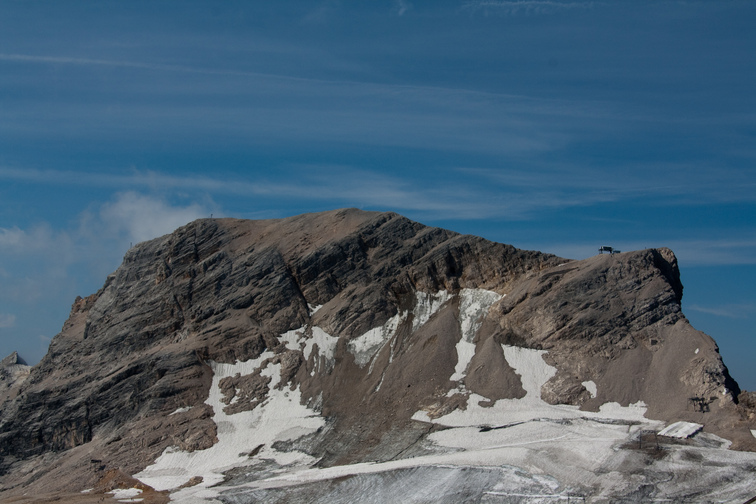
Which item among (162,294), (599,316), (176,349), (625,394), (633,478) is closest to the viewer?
(633,478)

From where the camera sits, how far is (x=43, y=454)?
92750mm

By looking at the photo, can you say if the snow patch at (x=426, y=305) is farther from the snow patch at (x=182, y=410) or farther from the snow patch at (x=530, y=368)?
the snow patch at (x=182, y=410)

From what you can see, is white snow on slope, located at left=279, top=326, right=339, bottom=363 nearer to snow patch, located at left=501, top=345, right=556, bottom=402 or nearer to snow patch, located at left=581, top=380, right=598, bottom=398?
snow patch, located at left=501, top=345, right=556, bottom=402

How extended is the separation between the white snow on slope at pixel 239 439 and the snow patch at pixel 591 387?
28.6m

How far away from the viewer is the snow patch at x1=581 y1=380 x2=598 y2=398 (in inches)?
3221

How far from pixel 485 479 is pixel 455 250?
43767mm

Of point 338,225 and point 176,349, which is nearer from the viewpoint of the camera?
point 176,349

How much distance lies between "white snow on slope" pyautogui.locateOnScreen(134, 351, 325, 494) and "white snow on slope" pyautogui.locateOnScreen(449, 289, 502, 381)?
1733 cm

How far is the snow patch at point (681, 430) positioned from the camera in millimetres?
70562

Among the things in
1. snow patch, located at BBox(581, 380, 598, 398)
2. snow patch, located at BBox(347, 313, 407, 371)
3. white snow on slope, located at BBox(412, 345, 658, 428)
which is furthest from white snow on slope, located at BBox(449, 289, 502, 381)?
snow patch, located at BBox(581, 380, 598, 398)

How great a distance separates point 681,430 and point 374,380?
111 ft

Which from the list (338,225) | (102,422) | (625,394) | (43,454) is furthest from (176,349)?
(625,394)

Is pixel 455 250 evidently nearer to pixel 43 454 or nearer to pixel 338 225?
pixel 338 225

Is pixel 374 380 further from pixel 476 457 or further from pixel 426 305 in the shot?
pixel 476 457
